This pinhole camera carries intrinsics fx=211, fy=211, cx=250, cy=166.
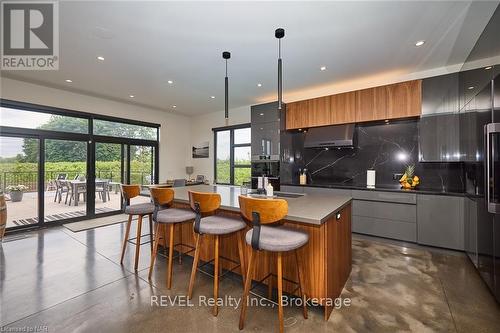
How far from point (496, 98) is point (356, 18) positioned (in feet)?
4.99

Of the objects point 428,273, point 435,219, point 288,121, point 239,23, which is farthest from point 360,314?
→ point 288,121

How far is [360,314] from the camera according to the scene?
183cm

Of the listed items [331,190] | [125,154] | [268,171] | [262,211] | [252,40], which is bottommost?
[331,190]

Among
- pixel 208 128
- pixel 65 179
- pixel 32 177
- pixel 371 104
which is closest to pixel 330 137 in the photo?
pixel 371 104

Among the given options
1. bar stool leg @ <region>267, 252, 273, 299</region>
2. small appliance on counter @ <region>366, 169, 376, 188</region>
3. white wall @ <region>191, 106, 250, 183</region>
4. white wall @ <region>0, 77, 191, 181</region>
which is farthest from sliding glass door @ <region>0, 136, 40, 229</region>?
small appliance on counter @ <region>366, 169, 376, 188</region>

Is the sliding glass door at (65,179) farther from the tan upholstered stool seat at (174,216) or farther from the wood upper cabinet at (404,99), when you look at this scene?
the wood upper cabinet at (404,99)

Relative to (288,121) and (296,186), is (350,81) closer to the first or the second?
(288,121)

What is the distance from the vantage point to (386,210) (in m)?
3.44

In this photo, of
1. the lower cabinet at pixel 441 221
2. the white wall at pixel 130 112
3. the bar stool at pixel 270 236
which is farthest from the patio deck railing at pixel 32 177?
the lower cabinet at pixel 441 221

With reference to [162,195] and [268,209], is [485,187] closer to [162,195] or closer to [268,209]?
[268,209]

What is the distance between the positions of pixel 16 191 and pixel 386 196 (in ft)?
22.8

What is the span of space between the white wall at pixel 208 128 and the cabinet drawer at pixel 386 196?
360 cm

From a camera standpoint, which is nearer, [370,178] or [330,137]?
[370,178]

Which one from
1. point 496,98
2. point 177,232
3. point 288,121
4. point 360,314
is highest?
point 288,121
